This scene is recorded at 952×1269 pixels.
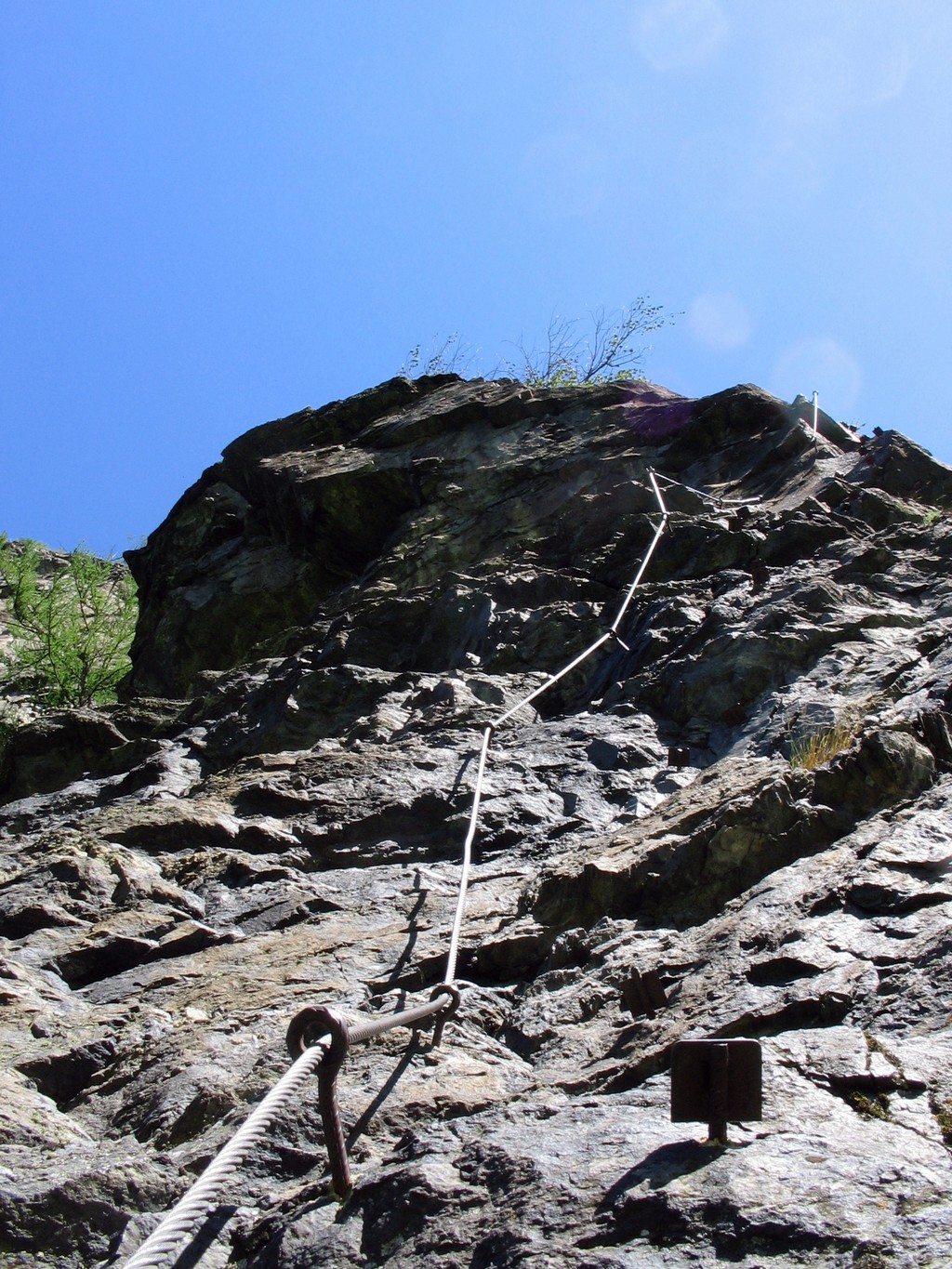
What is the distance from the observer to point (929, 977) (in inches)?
137

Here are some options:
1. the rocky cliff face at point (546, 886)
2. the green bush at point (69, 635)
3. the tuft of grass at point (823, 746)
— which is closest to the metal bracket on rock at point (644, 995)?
the rocky cliff face at point (546, 886)

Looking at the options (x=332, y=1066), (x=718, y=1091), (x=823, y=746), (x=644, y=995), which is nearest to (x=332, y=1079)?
(x=332, y=1066)

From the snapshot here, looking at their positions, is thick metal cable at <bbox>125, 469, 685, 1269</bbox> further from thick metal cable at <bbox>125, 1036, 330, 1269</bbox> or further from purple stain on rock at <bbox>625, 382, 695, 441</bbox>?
purple stain on rock at <bbox>625, 382, 695, 441</bbox>

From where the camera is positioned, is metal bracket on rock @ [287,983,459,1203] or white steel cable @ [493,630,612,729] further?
white steel cable @ [493,630,612,729]

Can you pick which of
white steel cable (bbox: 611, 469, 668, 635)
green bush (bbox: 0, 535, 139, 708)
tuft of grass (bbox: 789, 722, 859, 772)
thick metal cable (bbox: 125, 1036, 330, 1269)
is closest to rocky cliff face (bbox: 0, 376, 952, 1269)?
tuft of grass (bbox: 789, 722, 859, 772)

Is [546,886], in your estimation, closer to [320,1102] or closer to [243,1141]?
→ [320,1102]

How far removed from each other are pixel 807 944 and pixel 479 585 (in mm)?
6976

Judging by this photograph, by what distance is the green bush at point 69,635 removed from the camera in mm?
21219

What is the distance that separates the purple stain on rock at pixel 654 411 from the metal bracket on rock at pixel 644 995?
9.52 m

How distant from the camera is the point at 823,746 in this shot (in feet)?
18.6

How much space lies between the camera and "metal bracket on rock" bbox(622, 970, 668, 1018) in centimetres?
398

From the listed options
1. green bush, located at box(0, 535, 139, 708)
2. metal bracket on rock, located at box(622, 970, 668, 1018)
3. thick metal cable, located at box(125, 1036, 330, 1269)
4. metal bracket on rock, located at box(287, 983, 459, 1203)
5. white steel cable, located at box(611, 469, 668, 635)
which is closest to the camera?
thick metal cable, located at box(125, 1036, 330, 1269)

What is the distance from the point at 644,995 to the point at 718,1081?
4.47 ft

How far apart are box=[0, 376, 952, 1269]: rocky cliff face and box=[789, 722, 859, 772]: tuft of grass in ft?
0.10
